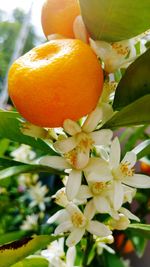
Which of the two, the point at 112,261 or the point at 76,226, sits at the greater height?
the point at 76,226

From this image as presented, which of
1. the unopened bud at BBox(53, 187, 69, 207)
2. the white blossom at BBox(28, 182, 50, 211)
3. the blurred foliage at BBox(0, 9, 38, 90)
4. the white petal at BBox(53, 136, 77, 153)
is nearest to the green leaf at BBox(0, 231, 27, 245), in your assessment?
the white blossom at BBox(28, 182, 50, 211)

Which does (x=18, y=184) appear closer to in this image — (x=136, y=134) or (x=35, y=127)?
(x=136, y=134)

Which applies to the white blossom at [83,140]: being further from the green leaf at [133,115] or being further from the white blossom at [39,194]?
the white blossom at [39,194]

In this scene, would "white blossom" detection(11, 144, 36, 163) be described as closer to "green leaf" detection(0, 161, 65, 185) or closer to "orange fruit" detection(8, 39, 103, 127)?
"green leaf" detection(0, 161, 65, 185)

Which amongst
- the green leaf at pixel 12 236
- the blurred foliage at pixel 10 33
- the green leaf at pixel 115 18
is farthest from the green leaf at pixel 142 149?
the blurred foliage at pixel 10 33

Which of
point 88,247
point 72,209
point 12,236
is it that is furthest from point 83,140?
point 12,236

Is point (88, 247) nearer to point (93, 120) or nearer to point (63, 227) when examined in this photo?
point (63, 227)
